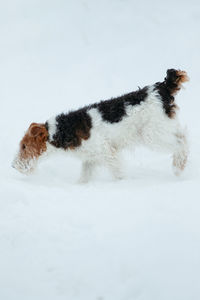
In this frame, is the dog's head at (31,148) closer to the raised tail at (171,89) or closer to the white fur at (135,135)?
the white fur at (135,135)

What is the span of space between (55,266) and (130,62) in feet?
31.7

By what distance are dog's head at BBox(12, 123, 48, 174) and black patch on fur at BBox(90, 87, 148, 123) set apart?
1.00 metres

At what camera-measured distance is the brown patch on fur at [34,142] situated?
6074mm

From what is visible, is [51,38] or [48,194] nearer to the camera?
[48,194]

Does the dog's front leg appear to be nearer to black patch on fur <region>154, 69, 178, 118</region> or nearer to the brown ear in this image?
the brown ear

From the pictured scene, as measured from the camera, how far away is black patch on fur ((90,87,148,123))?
19.1 ft

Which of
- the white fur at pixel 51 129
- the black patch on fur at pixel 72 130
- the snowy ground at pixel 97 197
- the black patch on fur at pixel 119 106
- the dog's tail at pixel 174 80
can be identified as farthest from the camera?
the white fur at pixel 51 129

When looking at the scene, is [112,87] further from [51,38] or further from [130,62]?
[51,38]

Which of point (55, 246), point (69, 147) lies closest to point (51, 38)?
point (69, 147)

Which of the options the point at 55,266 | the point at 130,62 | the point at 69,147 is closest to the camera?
the point at 55,266

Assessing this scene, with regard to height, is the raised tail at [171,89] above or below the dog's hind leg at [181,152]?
above

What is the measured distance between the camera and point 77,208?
460 cm

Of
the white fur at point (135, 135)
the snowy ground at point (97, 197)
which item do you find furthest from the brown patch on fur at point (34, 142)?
the white fur at point (135, 135)

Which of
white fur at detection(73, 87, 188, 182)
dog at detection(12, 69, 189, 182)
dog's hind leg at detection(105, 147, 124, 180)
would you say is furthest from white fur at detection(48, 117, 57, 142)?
dog's hind leg at detection(105, 147, 124, 180)
